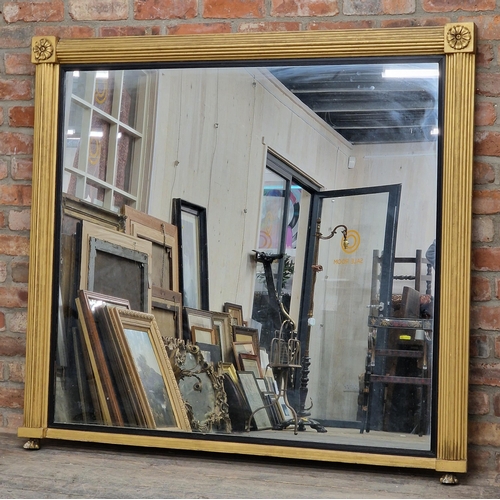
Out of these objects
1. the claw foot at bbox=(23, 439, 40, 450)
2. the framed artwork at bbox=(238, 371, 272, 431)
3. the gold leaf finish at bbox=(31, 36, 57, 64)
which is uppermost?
the gold leaf finish at bbox=(31, 36, 57, 64)

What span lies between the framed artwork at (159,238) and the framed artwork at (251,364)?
30cm

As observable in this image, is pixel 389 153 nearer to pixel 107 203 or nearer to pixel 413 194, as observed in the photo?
pixel 413 194

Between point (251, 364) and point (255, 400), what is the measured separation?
11 cm

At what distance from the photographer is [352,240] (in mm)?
2246

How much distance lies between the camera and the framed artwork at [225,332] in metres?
2.31

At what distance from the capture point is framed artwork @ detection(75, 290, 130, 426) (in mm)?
2350

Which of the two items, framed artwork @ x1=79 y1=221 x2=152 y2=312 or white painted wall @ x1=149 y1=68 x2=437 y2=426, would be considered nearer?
white painted wall @ x1=149 y1=68 x2=437 y2=426

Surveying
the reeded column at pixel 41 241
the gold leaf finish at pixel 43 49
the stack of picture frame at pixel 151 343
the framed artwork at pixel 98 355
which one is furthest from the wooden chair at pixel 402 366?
the gold leaf finish at pixel 43 49

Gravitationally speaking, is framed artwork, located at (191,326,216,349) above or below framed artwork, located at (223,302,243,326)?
below

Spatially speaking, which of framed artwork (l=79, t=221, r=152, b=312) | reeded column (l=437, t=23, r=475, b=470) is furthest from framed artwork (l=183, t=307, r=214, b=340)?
reeded column (l=437, t=23, r=475, b=470)

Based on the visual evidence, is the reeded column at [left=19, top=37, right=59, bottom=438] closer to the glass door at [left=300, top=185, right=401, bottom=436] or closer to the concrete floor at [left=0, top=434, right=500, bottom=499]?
the concrete floor at [left=0, top=434, right=500, bottom=499]

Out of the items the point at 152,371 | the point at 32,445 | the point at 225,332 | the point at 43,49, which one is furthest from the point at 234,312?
the point at 43,49

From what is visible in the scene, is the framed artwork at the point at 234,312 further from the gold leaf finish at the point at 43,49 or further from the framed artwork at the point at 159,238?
the gold leaf finish at the point at 43,49

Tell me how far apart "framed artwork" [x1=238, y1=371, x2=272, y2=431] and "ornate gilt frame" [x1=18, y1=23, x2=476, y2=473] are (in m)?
0.07
